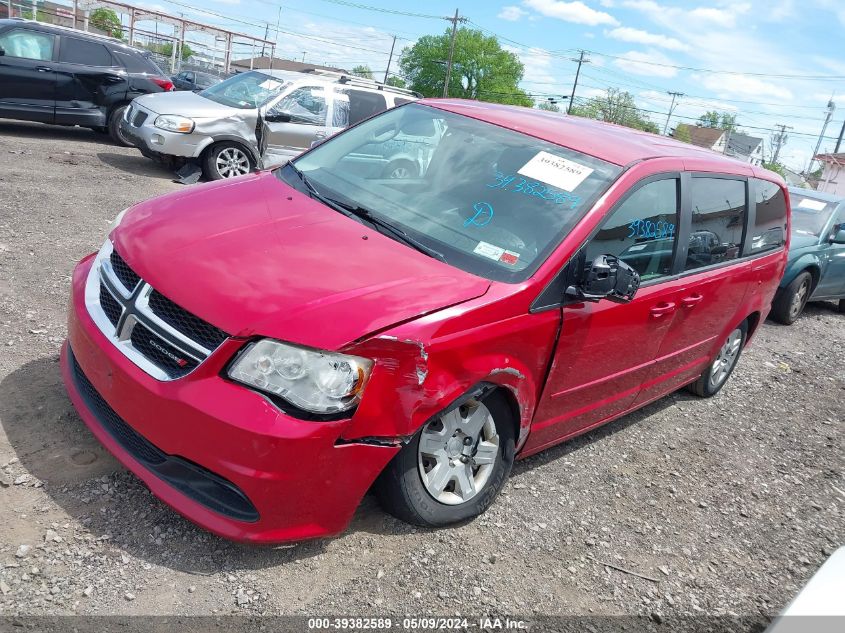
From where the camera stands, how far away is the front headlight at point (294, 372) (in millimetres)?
2557

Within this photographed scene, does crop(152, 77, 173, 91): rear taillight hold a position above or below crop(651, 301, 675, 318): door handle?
below

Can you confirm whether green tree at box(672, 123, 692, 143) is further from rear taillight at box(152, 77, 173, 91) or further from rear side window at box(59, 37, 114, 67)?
rear side window at box(59, 37, 114, 67)

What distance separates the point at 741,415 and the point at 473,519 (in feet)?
10.5

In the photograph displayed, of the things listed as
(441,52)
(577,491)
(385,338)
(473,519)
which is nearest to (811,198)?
(577,491)

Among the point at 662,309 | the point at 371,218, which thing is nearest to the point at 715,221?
the point at 662,309

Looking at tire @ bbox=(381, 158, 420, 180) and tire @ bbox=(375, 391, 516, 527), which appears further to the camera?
tire @ bbox=(381, 158, 420, 180)

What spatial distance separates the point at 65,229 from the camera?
6570 mm

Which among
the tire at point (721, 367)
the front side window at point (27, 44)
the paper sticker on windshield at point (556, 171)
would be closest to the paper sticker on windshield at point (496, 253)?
the paper sticker on windshield at point (556, 171)

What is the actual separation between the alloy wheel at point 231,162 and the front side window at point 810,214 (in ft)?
24.6

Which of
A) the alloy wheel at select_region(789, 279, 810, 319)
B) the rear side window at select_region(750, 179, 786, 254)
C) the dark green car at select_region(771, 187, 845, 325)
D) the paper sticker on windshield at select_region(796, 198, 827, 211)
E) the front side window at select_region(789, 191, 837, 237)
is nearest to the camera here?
the rear side window at select_region(750, 179, 786, 254)

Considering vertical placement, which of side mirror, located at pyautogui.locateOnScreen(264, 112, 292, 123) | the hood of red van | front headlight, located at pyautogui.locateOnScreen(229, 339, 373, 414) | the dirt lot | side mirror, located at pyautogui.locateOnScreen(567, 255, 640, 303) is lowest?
the dirt lot

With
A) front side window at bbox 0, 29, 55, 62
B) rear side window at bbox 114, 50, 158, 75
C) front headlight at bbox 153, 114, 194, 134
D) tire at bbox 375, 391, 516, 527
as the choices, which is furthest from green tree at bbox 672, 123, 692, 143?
tire at bbox 375, 391, 516, 527

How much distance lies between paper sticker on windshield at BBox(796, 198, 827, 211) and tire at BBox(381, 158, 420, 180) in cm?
741

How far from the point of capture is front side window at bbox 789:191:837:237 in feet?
29.9
